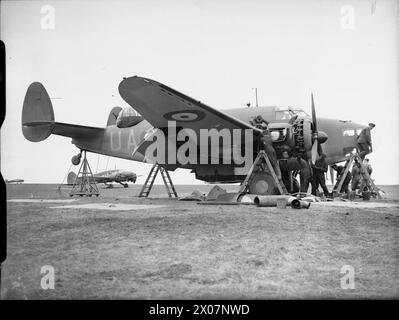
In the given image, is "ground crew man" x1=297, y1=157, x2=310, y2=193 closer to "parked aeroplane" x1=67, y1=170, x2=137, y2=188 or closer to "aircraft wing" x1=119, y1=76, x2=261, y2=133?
"aircraft wing" x1=119, y1=76, x2=261, y2=133

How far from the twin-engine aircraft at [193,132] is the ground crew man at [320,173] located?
542 mm

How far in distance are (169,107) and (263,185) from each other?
339 cm

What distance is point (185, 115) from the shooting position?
33.9ft

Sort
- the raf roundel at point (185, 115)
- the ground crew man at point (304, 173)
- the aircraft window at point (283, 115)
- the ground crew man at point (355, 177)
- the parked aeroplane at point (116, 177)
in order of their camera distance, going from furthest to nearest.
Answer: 1. the parked aeroplane at point (116, 177)
2. the ground crew man at point (355, 177)
3. the aircraft window at point (283, 115)
4. the ground crew man at point (304, 173)
5. the raf roundel at point (185, 115)

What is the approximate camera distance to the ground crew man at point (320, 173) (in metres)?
Result: 11.8

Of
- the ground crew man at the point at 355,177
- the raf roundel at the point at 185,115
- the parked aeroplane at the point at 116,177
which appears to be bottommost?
the parked aeroplane at the point at 116,177

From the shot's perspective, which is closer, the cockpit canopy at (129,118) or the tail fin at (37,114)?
the tail fin at (37,114)

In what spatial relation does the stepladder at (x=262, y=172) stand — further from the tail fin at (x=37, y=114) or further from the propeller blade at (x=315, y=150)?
the tail fin at (x=37, y=114)

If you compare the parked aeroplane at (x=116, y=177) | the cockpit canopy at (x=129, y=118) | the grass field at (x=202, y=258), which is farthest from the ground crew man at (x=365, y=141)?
the parked aeroplane at (x=116, y=177)

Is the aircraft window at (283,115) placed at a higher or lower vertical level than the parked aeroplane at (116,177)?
higher

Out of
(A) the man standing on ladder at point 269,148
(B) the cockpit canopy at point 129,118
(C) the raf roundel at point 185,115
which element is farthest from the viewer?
(B) the cockpit canopy at point 129,118

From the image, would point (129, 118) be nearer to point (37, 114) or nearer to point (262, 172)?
point (37, 114)

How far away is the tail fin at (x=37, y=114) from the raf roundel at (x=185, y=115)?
694cm

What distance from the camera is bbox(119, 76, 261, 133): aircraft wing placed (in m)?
8.86
